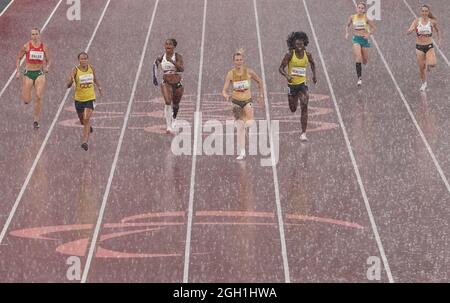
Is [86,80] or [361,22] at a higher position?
[86,80]

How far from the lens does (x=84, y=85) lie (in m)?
20.9

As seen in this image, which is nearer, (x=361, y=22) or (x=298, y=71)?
(x=298, y=71)

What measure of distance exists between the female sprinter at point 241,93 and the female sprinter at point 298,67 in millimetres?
727

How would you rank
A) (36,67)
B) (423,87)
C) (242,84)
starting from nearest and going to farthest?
(242,84), (36,67), (423,87)

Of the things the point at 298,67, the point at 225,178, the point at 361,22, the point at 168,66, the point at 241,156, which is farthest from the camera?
the point at 361,22

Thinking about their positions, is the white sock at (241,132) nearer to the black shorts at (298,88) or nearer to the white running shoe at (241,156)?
the white running shoe at (241,156)

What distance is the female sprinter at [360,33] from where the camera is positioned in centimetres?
2559

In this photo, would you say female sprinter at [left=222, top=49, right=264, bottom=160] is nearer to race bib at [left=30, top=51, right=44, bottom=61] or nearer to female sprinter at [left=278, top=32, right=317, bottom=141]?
female sprinter at [left=278, top=32, right=317, bottom=141]

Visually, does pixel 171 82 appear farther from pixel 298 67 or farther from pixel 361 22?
pixel 361 22

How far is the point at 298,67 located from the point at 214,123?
238cm

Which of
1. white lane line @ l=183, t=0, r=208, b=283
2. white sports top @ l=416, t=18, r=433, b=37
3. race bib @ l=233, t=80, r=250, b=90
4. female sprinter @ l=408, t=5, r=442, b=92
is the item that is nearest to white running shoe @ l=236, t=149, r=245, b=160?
white lane line @ l=183, t=0, r=208, b=283

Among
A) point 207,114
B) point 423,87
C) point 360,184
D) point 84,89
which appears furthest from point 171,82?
point 423,87

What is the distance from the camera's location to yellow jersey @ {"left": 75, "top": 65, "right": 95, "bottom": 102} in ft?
68.1

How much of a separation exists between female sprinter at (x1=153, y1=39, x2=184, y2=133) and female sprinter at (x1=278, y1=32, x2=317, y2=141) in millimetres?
1883
